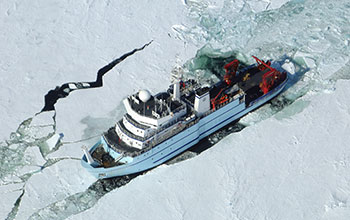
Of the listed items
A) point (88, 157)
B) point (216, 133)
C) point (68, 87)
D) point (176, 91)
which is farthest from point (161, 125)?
point (68, 87)

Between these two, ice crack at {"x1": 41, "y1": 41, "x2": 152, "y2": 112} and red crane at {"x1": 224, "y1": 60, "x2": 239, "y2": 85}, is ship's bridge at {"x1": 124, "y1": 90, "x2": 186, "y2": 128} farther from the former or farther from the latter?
ice crack at {"x1": 41, "y1": 41, "x2": 152, "y2": 112}

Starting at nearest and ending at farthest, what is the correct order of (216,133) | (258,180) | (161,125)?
(258,180)
(161,125)
(216,133)

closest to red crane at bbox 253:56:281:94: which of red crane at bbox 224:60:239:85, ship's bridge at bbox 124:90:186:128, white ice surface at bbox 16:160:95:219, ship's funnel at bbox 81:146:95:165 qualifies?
red crane at bbox 224:60:239:85

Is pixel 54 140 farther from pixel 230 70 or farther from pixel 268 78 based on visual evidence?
pixel 268 78

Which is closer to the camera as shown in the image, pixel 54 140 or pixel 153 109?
pixel 153 109

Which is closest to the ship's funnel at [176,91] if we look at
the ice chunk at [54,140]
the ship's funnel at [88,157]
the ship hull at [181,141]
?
the ship hull at [181,141]

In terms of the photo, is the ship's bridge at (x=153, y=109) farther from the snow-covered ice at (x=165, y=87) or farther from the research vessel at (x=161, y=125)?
the snow-covered ice at (x=165, y=87)
